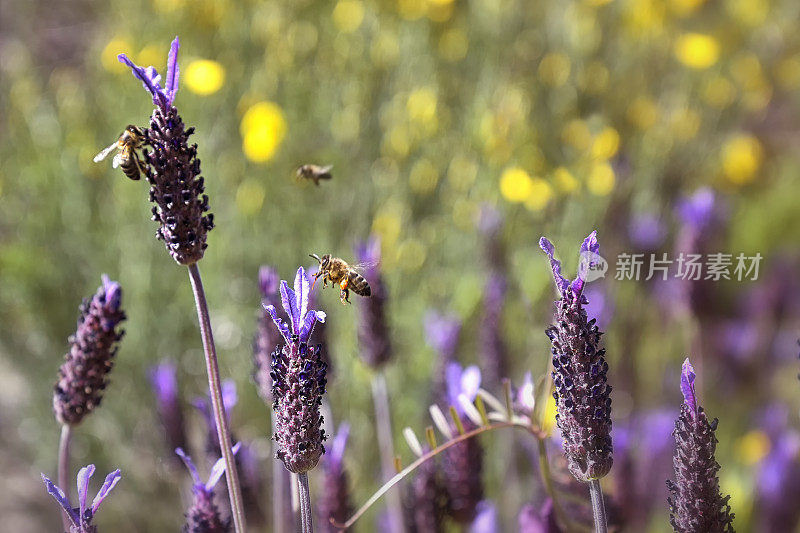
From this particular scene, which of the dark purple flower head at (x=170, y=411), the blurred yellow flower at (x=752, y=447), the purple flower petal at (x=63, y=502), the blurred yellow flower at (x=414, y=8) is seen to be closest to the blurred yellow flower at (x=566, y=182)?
the blurred yellow flower at (x=414, y=8)

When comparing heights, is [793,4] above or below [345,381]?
above

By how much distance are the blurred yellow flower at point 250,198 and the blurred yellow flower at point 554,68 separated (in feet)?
4.66

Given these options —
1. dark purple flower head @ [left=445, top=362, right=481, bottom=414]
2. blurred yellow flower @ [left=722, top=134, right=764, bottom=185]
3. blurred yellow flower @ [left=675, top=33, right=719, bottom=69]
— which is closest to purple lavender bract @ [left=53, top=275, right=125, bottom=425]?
dark purple flower head @ [left=445, top=362, right=481, bottom=414]

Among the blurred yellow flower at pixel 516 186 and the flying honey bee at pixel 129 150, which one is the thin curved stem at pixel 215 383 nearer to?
the flying honey bee at pixel 129 150

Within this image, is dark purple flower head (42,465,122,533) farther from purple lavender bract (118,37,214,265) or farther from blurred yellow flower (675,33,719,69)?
blurred yellow flower (675,33,719,69)

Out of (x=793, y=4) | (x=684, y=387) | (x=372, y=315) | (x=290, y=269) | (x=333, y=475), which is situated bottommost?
(x=684, y=387)

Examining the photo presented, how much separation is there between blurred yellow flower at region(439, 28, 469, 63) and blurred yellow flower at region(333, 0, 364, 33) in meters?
0.35

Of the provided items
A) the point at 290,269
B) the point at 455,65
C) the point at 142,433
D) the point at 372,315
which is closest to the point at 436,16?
the point at 455,65

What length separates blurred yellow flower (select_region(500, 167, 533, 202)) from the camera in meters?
2.85

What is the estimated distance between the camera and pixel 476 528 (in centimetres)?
147

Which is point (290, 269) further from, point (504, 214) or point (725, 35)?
point (725, 35)

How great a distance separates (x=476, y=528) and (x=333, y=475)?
0.95 feet

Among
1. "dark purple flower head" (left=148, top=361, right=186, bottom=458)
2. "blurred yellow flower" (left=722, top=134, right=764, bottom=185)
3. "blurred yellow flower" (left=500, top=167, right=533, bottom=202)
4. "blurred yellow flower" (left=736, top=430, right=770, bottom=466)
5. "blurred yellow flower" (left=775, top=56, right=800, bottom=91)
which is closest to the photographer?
"dark purple flower head" (left=148, top=361, right=186, bottom=458)

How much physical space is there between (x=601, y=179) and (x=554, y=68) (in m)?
0.80
